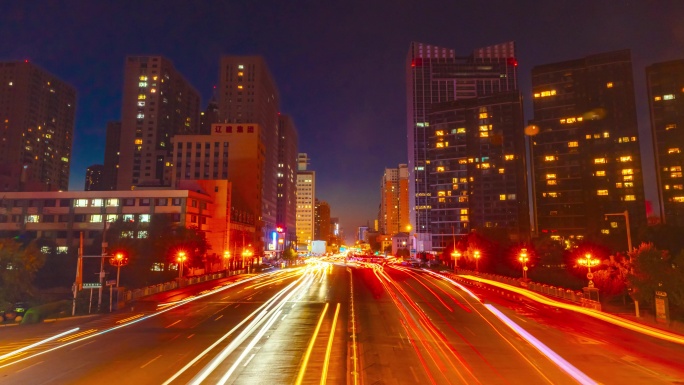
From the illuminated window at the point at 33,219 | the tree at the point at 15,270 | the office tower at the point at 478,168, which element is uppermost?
the office tower at the point at 478,168

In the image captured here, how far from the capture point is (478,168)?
527 ft

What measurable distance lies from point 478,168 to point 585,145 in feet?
122

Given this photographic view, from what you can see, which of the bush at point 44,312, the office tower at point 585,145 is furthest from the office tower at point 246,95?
the bush at point 44,312

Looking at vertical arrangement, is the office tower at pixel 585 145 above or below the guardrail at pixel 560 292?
above

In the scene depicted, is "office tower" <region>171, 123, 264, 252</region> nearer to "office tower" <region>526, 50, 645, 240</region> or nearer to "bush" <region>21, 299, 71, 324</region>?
"office tower" <region>526, 50, 645, 240</region>

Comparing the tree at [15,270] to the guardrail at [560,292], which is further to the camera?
the tree at [15,270]

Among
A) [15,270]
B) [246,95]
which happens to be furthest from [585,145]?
[15,270]

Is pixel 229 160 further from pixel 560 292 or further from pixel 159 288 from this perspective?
pixel 560 292

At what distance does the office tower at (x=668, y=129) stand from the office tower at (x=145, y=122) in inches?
6829

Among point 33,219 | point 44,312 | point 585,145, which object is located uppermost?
point 585,145

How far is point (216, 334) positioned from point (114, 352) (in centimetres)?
568

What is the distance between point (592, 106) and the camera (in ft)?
508

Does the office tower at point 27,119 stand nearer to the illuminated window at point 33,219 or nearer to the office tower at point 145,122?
the office tower at point 145,122

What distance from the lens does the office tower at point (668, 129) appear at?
140000 mm
